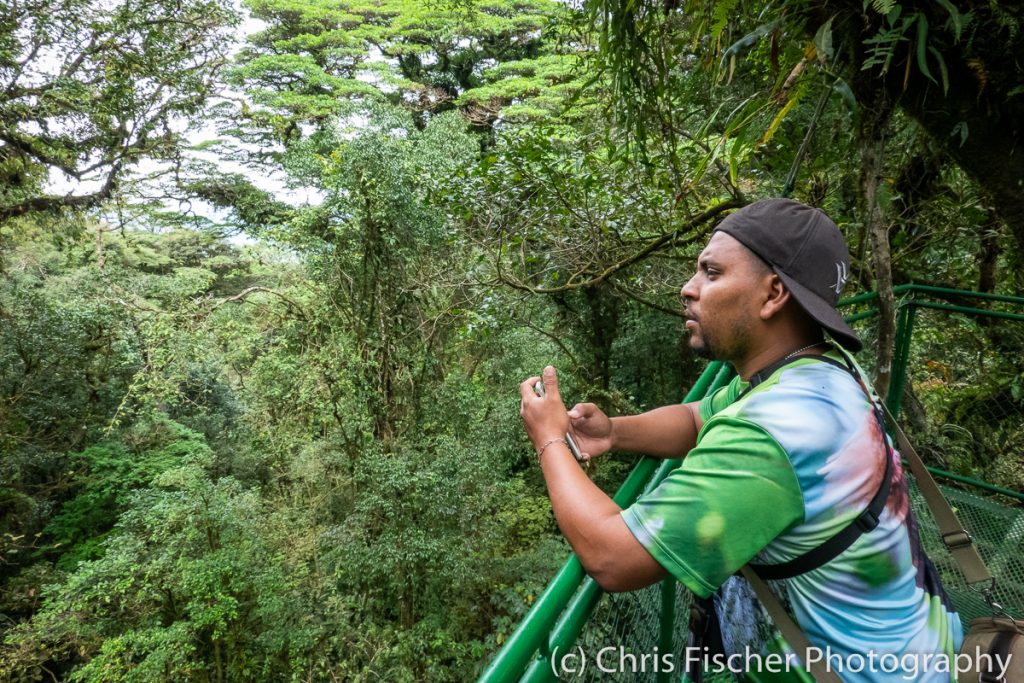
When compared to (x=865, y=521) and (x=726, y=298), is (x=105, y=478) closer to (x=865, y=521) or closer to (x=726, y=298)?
(x=726, y=298)

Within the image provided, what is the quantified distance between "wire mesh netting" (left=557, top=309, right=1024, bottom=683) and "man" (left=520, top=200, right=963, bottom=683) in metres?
0.24

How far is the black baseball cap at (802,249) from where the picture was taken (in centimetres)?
92

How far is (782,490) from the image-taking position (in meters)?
0.72

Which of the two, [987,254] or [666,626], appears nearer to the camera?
[666,626]

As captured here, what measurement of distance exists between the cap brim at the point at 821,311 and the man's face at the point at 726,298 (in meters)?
0.04

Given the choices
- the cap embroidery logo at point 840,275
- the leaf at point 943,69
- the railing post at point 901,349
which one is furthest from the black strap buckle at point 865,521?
the railing post at point 901,349

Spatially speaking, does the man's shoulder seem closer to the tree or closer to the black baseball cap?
the black baseball cap

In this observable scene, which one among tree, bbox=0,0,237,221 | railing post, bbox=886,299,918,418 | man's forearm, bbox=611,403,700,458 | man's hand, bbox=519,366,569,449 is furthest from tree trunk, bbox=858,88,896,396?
tree, bbox=0,0,237,221

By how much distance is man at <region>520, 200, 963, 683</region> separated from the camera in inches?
28.3

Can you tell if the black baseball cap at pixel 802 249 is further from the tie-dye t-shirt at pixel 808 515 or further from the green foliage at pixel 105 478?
the green foliage at pixel 105 478

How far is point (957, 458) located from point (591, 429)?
2.71 m

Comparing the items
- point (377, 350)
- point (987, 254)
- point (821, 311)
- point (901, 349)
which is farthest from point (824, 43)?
point (377, 350)

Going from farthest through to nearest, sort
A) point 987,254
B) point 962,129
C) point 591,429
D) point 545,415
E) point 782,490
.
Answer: point 987,254 < point 962,129 < point 591,429 < point 545,415 < point 782,490

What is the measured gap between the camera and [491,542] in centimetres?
642
